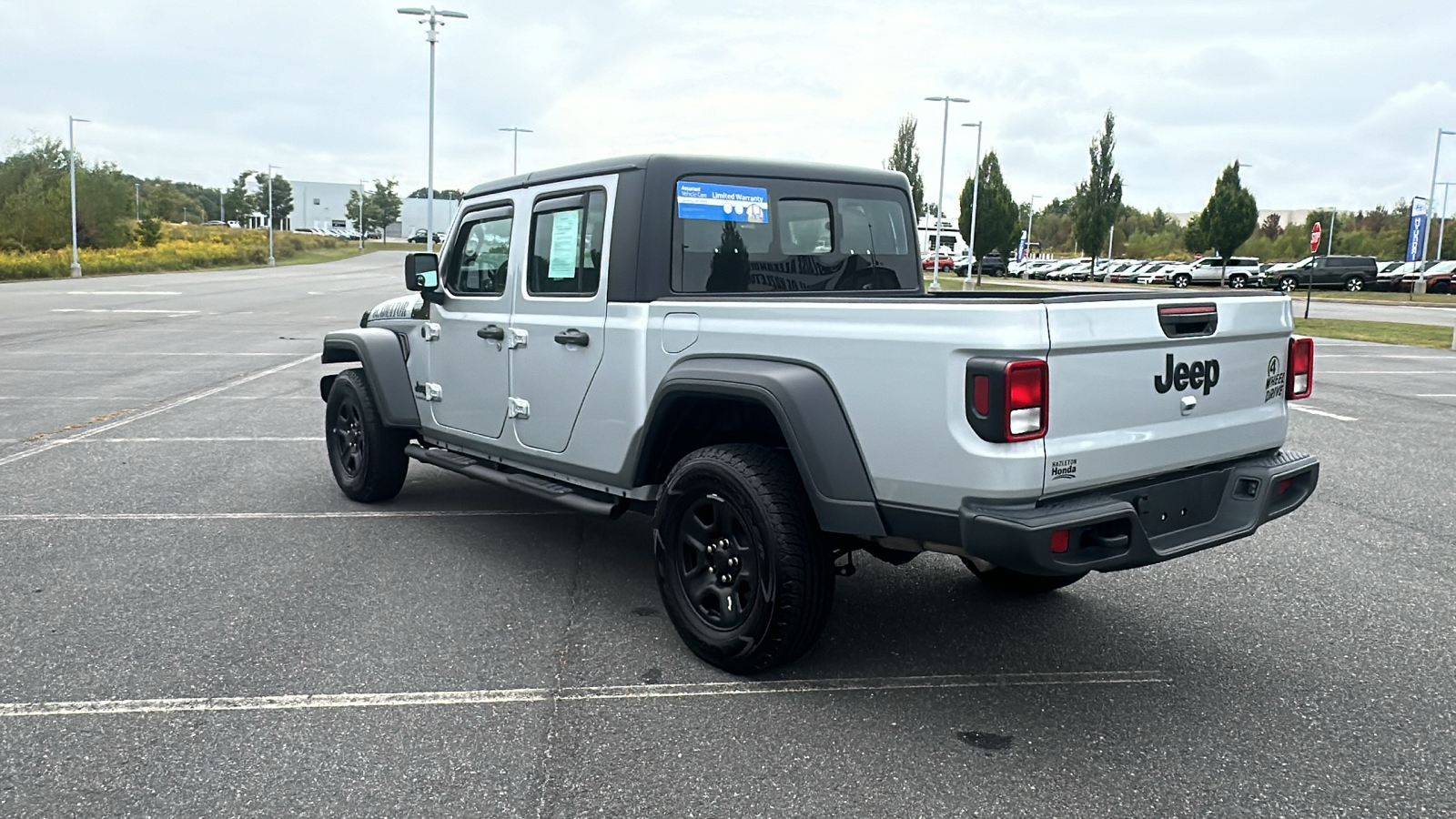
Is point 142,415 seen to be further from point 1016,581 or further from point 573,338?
point 1016,581

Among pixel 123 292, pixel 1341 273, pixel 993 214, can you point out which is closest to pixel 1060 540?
pixel 123 292

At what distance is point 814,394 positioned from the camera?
3.75 m

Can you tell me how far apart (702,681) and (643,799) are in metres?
0.93

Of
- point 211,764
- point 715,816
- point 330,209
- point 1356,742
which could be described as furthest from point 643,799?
point 330,209

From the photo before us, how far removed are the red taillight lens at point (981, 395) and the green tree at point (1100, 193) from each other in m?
59.9

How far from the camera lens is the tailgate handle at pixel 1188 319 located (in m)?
3.74

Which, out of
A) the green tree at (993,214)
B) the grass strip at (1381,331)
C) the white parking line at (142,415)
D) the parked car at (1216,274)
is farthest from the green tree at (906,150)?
the white parking line at (142,415)

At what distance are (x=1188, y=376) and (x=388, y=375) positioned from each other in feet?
14.1

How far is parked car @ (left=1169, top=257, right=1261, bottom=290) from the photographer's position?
51.5 m

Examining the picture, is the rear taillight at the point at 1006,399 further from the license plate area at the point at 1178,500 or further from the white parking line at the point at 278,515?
the white parking line at the point at 278,515

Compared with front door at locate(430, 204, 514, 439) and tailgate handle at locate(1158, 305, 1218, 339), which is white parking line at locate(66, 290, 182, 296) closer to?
front door at locate(430, 204, 514, 439)

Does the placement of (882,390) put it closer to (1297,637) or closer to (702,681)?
(702,681)

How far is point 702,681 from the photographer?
13.3ft

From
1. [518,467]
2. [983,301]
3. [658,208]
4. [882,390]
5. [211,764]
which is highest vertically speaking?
[658,208]
